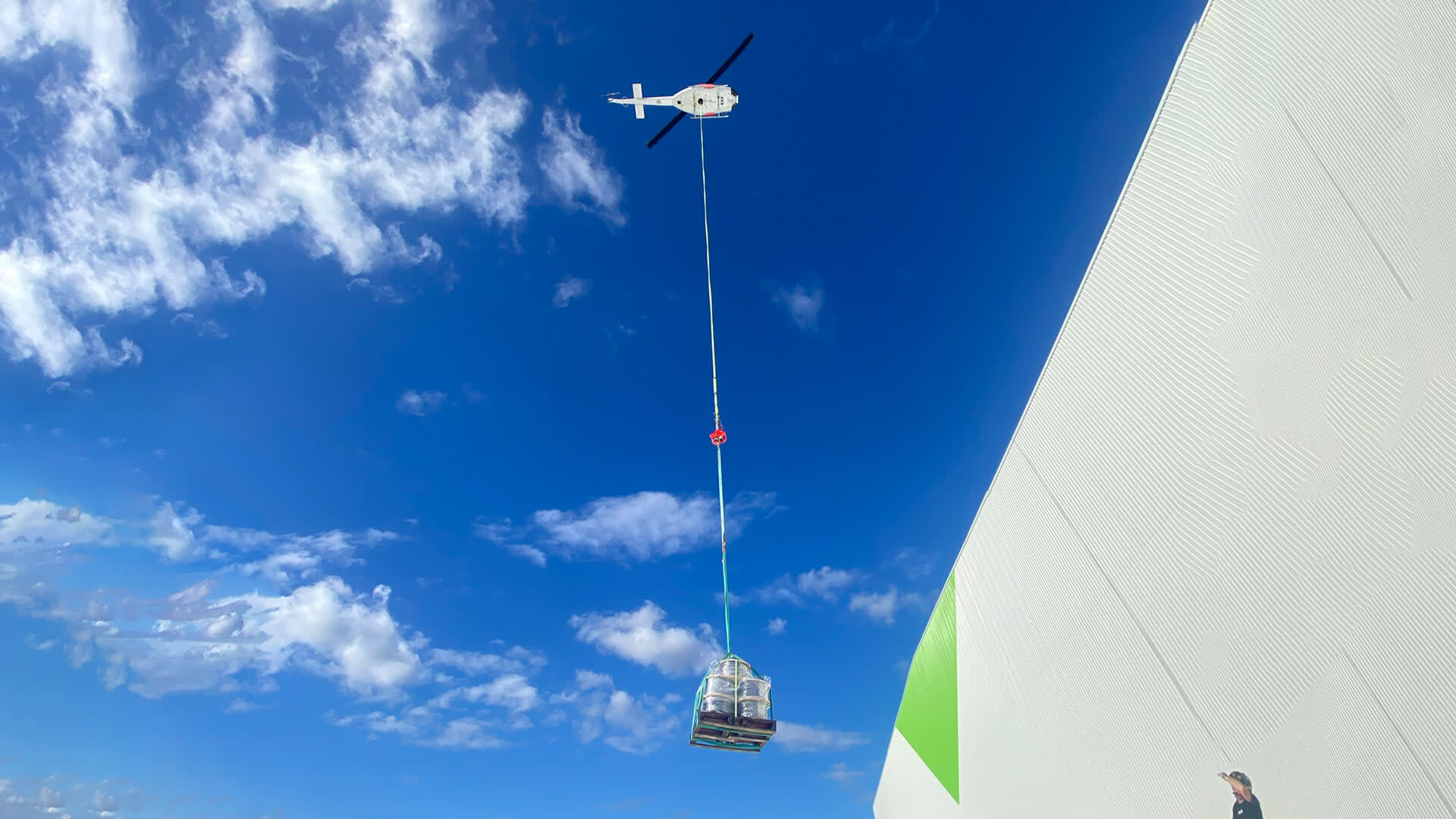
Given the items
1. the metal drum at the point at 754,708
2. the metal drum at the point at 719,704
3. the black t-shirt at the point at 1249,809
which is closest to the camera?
the black t-shirt at the point at 1249,809

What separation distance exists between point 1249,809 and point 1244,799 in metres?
0.13

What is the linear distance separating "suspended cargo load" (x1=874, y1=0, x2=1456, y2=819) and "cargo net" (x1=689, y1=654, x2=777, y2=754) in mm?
6276

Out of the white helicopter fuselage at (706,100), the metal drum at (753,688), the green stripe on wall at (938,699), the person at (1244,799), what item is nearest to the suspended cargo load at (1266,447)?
the person at (1244,799)

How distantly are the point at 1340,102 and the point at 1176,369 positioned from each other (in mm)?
4108

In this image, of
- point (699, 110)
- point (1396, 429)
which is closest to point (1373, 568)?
point (1396, 429)

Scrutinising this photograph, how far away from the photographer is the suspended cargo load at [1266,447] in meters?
9.34

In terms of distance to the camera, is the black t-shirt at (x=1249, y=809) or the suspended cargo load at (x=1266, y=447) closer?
the suspended cargo load at (x=1266, y=447)

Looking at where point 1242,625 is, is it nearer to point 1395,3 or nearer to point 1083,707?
point 1083,707

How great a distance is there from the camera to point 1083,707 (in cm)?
1516

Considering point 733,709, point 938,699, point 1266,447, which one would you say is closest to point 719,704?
point 733,709

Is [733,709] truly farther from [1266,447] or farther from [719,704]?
[1266,447]

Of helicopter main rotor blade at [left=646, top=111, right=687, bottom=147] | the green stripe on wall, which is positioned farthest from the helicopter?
the green stripe on wall

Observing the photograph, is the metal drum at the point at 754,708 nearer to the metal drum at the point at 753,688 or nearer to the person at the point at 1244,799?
the metal drum at the point at 753,688

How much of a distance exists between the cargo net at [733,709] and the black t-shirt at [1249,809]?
21.8ft
